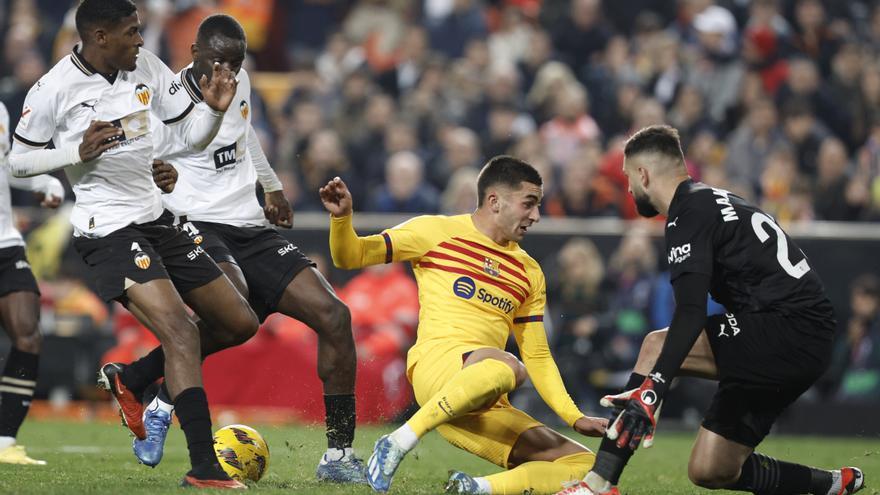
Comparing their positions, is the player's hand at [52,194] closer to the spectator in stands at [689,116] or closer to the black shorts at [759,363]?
the black shorts at [759,363]

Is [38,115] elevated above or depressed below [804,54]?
below

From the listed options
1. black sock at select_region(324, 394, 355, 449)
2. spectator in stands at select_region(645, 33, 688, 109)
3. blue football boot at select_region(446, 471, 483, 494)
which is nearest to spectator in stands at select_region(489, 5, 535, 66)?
spectator in stands at select_region(645, 33, 688, 109)

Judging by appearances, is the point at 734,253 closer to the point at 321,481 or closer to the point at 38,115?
the point at 321,481

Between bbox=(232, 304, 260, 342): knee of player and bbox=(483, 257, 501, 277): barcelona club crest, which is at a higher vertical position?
bbox=(483, 257, 501, 277): barcelona club crest

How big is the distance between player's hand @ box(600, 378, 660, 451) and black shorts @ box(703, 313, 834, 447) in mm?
808

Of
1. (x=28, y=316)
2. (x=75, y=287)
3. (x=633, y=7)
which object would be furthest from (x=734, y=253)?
(x=633, y=7)

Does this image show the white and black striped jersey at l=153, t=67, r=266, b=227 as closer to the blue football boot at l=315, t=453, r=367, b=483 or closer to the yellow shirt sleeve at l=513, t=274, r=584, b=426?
the blue football boot at l=315, t=453, r=367, b=483

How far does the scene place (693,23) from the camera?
56.2ft

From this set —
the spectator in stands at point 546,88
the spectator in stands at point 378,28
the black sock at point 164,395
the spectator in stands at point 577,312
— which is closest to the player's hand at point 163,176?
the black sock at point 164,395

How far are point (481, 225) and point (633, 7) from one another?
1134 centimetres

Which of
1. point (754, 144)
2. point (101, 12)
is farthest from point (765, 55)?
point (101, 12)

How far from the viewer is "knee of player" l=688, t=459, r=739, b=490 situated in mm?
6656

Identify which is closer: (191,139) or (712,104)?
(191,139)

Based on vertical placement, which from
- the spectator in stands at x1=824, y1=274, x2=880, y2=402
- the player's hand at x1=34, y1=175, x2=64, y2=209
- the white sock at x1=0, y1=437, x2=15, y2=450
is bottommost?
the white sock at x1=0, y1=437, x2=15, y2=450
